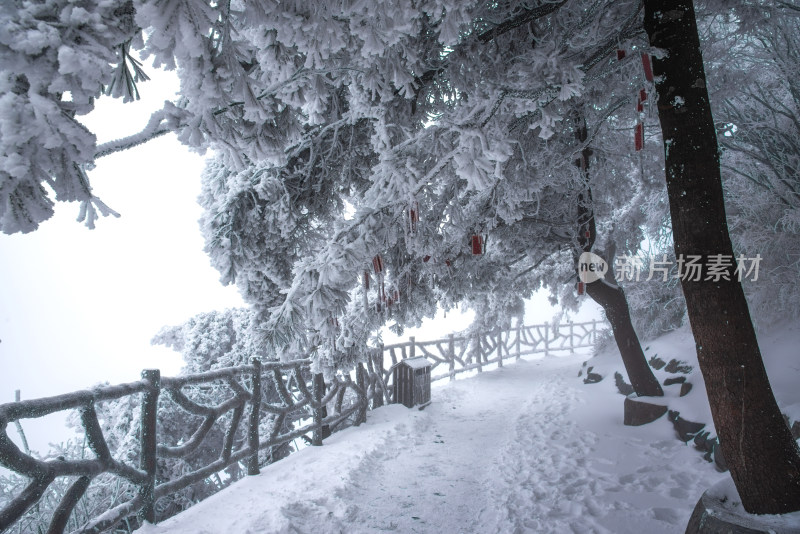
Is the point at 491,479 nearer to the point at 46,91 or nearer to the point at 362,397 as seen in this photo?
the point at 362,397

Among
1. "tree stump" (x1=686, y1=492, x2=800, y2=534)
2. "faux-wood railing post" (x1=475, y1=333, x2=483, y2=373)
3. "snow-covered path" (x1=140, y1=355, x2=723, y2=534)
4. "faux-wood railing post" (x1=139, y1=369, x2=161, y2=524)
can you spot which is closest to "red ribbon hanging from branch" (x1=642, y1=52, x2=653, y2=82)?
"tree stump" (x1=686, y1=492, x2=800, y2=534)

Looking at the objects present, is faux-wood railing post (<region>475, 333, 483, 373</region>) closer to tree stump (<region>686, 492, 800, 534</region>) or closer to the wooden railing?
the wooden railing

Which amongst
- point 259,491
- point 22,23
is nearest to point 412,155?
point 22,23

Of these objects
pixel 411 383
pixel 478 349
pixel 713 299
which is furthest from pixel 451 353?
pixel 713 299

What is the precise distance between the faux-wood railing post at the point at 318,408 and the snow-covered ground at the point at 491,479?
219 millimetres

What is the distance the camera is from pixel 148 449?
422 centimetres

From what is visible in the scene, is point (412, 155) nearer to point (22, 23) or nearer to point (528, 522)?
point (22, 23)

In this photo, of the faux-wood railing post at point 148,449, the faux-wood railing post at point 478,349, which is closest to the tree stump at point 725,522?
the faux-wood railing post at point 148,449

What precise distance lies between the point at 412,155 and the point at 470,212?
2.75 m

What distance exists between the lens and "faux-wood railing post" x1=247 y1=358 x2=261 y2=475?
228 inches

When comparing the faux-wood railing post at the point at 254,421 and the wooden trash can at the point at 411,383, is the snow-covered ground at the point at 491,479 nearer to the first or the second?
the faux-wood railing post at the point at 254,421

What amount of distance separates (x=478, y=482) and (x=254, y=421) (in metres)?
3.40

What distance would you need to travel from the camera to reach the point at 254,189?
4.75 metres

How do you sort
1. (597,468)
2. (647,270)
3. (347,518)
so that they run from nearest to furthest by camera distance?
(347,518)
(597,468)
(647,270)
